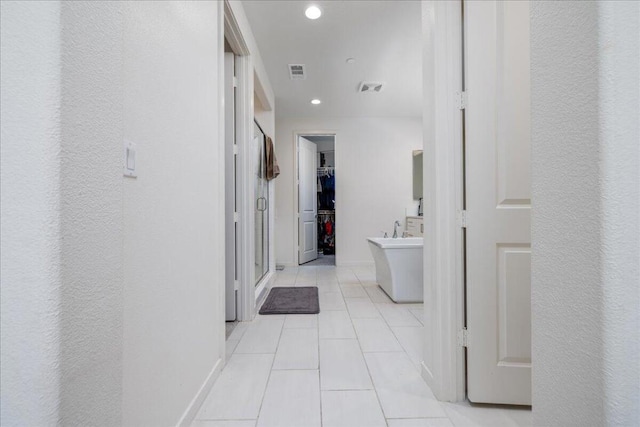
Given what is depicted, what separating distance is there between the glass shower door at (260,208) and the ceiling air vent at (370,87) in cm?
156

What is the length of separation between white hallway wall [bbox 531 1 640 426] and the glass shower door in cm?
310

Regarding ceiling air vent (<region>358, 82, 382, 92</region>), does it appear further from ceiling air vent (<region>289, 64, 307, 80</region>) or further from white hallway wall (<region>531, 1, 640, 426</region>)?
white hallway wall (<region>531, 1, 640, 426</region>)

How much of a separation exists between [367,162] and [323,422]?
4882 millimetres

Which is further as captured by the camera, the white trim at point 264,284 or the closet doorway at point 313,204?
the closet doorway at point 313,204

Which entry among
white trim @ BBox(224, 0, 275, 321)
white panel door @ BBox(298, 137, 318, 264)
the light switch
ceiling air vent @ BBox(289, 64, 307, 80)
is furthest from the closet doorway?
the light switch

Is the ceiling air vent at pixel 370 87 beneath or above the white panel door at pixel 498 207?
above

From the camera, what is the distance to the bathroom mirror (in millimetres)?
5684

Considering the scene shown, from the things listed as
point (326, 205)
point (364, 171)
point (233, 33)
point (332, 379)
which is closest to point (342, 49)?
point (233, 33)

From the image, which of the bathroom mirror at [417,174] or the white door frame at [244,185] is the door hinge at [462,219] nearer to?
the white door frame at [244,185]

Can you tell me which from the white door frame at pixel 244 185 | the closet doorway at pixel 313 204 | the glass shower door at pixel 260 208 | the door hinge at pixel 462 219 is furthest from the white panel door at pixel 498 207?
the closet doorway at pixel 313 204

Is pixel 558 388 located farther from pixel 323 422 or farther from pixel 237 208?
pixel 237 208

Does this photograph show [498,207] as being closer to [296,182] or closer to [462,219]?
[462,219]

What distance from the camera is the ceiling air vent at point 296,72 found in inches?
152

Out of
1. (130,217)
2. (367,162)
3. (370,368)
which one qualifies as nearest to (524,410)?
(370,368)
